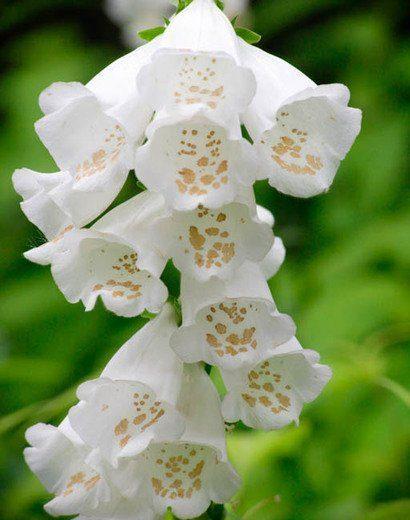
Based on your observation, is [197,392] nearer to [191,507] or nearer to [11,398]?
[191,507]

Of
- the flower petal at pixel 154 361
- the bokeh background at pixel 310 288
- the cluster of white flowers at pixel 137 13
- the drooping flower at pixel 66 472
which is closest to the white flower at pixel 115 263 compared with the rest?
the flower petal at pixel 154 361

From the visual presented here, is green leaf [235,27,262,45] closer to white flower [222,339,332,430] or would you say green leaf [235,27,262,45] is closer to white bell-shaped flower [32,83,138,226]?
white bell-shaped flower [32,83,138,226]

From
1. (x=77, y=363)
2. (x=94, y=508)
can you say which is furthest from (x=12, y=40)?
Result: (x=94, y=508)

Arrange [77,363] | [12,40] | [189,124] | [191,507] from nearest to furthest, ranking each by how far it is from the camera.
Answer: [189,124] → [191,507] → [77,363] → [12,40]

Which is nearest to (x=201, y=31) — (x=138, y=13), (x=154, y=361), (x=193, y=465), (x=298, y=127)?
(x=298, y=127)

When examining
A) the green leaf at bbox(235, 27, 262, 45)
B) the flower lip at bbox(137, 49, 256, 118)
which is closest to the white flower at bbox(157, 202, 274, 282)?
the flower lip at bbox(137, 49, 256, 118)

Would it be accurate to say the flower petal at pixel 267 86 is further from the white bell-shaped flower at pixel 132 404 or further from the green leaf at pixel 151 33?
the white bell-shaped flower at pixel 132 404
